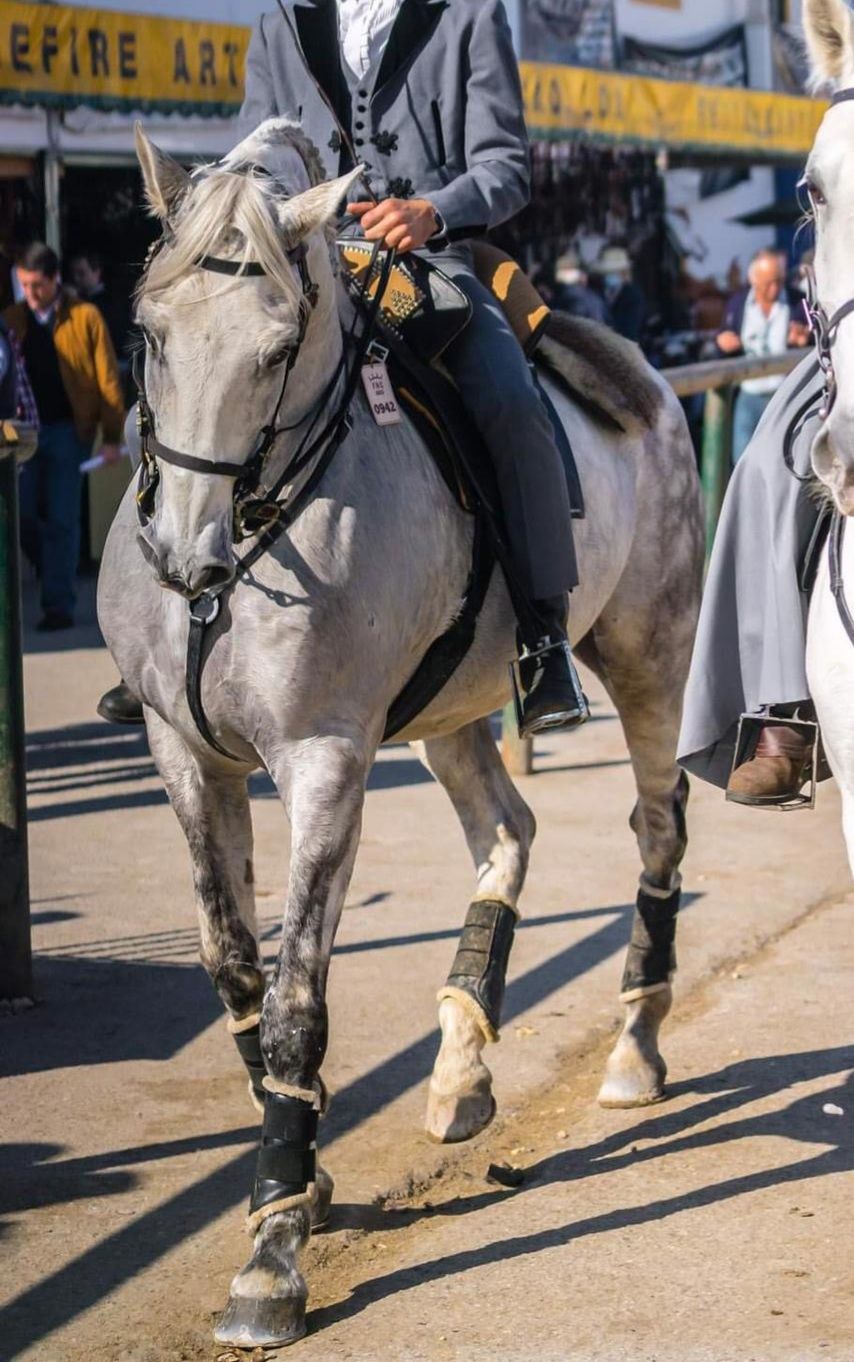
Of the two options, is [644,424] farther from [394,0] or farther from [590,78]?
[590,78]

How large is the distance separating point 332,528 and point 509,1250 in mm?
1663

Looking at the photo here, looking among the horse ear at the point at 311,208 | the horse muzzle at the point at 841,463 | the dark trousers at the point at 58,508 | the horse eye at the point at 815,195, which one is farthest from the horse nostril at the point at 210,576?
the dark trousers at the point at 58,508

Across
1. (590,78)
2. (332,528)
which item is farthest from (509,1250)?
(590,78)

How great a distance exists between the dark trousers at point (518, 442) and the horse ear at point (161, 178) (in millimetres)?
1001

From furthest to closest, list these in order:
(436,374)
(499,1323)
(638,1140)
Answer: (638,1140), (436,374), (499,1323)

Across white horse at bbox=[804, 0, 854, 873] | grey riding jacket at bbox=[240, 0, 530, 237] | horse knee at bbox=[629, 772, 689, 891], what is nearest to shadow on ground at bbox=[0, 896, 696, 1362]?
horse knee at bbox=[629, 772, 689, 891]

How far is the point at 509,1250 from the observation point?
440 cm

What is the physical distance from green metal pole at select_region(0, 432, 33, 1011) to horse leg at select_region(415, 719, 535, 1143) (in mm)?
1223

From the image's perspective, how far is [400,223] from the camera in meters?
4.48

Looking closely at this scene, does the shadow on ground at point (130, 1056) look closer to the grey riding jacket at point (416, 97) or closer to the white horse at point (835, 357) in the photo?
the white horse at point (835, 357)

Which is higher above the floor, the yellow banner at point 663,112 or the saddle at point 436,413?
the yellow banner at point 663,112

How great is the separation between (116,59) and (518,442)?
9033 mm

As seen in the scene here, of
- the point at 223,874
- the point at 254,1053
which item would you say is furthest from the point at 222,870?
the point at 254,1053

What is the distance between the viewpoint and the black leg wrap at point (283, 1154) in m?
4.12
